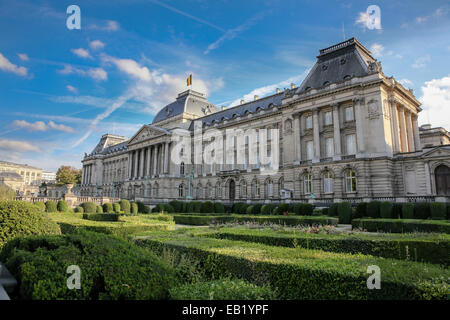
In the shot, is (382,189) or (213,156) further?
(213,156)

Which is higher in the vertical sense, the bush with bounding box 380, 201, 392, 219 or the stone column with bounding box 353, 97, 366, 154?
the stone column with bounding box 353, 97, 366, 154

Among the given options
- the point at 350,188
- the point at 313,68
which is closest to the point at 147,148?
the point at 313,68

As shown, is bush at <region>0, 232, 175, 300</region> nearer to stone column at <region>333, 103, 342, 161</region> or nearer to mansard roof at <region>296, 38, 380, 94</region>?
stone column at <region>333, 103, 342, 161</region>

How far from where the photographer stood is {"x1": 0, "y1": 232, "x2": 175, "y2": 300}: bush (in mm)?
4020

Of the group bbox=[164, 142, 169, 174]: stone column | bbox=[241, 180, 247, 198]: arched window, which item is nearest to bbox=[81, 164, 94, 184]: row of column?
bbox=[164, 142, 169, 174]: stone column

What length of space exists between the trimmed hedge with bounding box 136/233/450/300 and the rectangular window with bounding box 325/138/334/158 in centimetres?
3214

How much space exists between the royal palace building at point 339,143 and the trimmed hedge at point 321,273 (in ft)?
81.9

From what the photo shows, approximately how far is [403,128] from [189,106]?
44.3 meters
